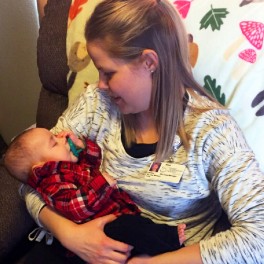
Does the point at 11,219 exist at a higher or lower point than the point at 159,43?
lower

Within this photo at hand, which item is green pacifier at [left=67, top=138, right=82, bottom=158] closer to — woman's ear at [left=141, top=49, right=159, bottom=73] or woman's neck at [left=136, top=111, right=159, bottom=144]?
woman's neck at [left=136, top=111, right=159, bottom=144]

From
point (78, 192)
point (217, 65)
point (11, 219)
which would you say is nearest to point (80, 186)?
point (78, 192)

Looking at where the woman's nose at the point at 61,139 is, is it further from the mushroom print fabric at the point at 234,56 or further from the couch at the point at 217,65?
the mushroom print fabric at the point at 234,56

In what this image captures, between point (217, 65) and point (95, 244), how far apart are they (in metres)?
0.58

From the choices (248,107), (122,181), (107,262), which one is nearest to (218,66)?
(248,107)

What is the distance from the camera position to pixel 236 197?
38.5 inches

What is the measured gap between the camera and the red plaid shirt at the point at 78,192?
44.3 inches

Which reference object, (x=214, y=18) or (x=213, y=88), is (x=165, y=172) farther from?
(x=214, y=18)

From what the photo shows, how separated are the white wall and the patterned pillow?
3.42 feet

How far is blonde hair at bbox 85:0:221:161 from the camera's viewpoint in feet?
3.27

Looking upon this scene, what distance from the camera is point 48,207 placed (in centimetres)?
122

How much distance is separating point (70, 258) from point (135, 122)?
1.39 ft

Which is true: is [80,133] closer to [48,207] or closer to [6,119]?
[48,207]

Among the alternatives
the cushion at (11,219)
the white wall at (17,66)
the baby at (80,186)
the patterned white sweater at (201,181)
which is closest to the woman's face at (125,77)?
the patterned white sweater at (201,181)
